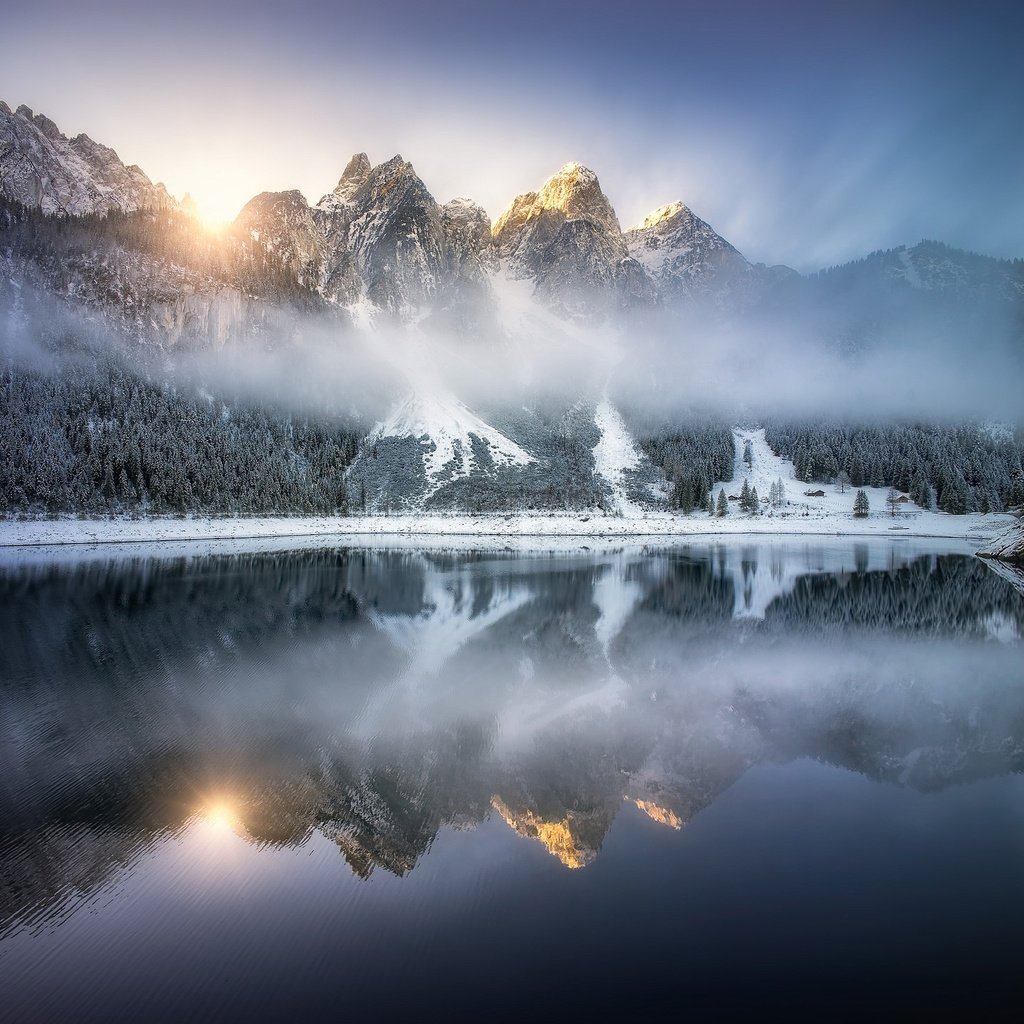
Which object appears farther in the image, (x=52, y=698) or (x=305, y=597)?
(x=305, y=597)

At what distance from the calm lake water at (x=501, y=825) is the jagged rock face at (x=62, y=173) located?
17197cm

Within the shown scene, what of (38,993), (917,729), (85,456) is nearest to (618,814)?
(38,993)

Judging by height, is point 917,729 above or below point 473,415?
below

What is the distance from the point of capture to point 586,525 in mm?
94625

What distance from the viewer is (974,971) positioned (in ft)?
20.7

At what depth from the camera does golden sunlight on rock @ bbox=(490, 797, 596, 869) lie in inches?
347

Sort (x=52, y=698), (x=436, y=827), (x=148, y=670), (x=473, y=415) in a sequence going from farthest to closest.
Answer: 1. (x=473, y=415)
2. (x=148, y=670)
3. (x=52, y=698)
4. (x=436, y=827)

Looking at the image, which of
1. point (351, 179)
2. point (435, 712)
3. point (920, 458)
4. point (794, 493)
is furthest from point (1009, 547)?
point (351, 179)

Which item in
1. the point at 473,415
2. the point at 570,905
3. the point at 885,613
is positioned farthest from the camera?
the point at 473,415

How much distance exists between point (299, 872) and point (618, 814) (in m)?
5.17

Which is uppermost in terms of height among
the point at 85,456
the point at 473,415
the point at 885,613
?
the point at 473,415

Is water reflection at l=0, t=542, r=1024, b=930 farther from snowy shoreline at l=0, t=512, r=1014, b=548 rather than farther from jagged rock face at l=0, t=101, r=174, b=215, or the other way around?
jagged rock face at l=0, t=101, r=174, b=215

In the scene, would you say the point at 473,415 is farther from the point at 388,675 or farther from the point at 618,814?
the point at 618,814

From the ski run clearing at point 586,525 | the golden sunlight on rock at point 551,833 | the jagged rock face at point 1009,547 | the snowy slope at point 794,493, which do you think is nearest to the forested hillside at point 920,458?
the snowy slope at point 794,493
